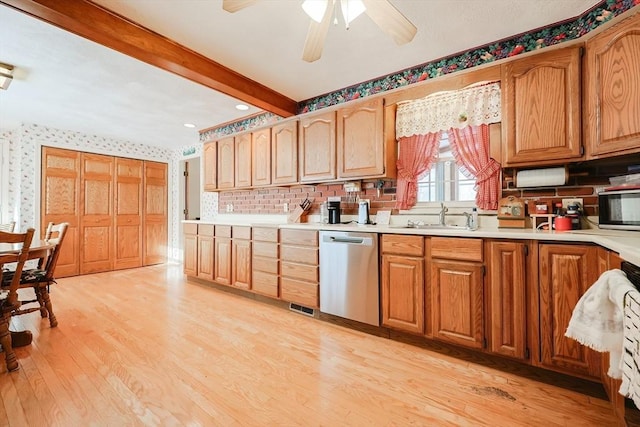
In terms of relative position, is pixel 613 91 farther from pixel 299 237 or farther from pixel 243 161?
pixel 243 161

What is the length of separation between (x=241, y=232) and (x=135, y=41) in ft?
6.81

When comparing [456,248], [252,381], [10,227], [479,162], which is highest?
[479,162]

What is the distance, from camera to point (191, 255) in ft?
13.4

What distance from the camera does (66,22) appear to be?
5.75 feet

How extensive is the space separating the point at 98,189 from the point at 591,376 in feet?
20.9

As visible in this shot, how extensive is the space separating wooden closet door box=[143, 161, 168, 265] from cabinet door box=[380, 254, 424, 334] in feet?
16.1

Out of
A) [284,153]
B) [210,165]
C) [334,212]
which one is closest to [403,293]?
[334,212]

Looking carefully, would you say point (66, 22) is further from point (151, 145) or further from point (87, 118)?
point (151, 145)

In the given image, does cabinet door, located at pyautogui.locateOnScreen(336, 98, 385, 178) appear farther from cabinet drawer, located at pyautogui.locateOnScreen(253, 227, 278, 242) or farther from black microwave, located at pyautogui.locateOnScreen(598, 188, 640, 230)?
black microwave, located at pyautogui.locateOnScreen(598, 188, 640, 230)

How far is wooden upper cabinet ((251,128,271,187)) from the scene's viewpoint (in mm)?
3648

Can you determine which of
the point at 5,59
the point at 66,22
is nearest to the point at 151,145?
the point at 5,59

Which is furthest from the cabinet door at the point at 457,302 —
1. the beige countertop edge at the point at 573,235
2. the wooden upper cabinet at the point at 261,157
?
the wooden upper cabinet at the point at 261,157

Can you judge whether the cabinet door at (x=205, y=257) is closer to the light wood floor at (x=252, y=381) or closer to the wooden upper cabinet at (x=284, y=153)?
the light wood floor at (x=252, y=381)

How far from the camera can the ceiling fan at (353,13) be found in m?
1.37
